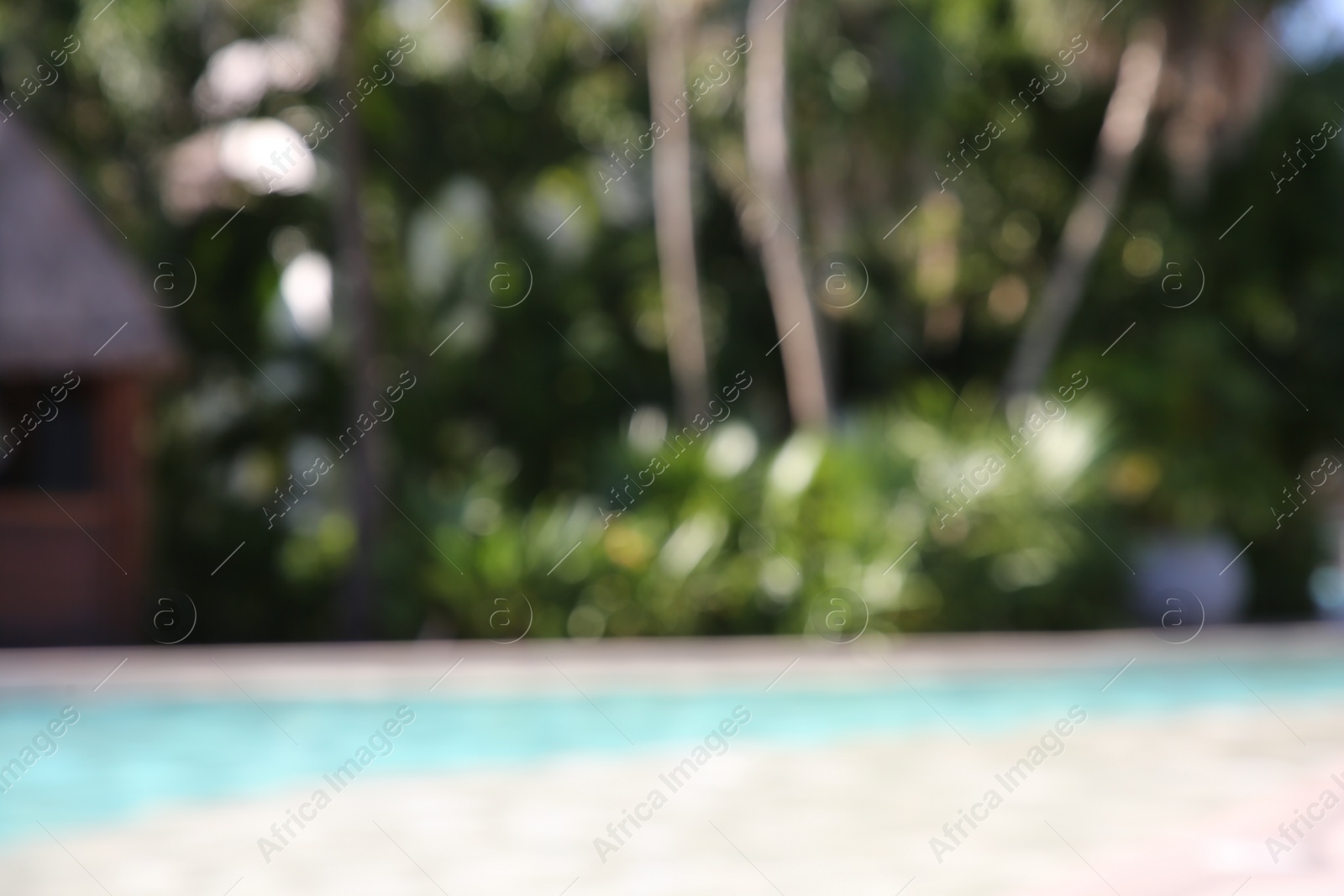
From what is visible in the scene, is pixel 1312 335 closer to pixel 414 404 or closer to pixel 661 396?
pixel 661 396

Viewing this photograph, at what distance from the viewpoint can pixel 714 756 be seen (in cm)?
761

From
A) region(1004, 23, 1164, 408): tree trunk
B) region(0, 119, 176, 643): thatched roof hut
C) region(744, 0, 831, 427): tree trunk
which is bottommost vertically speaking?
region(1004, 23, 1164, 408): tree trunk

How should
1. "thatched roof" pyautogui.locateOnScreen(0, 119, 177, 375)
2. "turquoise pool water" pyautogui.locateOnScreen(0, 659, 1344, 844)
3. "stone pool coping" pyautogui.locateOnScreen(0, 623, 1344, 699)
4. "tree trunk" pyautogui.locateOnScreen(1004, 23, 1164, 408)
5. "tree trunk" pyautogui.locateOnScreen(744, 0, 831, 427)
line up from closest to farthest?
"turquoise pool water" pyautogui.locateOnScreen(0, 659, 1344, 844) → "stone pool coping" pyautogui.locateOnScreen(0, 623, 1344, 699) → "thatched roof" pyautogui.locateOnScreen(0, 119, 177, 375) → "tree trunk" pyautogui.locateOnScreen(744, 0, 831, 427) → "tree trunk" pyautogui.locateOnScreen(1004, 23, 1164, 408)

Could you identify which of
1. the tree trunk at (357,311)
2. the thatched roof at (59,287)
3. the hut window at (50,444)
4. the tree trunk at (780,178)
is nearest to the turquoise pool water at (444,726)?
the tree trunk at (357,311)

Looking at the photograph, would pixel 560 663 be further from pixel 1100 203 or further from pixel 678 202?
pixel 1100 203

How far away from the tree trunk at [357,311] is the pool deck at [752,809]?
2095 millimetres

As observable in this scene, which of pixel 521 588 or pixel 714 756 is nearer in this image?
pixel 714 756

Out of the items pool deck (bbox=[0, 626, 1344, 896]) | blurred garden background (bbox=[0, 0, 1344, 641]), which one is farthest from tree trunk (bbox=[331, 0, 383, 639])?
pool deck (bbox=[0, 626, 1344, 896])

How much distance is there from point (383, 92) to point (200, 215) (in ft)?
6.90

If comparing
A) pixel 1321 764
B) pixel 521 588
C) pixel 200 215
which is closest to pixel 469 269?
pixel 200 215

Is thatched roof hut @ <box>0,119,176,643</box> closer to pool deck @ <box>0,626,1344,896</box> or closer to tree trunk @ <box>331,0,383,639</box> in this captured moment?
tree trunk @ <box>331,0,383,639</box>

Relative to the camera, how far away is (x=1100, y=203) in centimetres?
1428

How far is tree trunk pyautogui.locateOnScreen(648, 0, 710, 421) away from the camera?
14000 mm

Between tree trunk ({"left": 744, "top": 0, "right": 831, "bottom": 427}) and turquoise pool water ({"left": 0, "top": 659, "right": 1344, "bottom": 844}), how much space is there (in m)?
4.78
